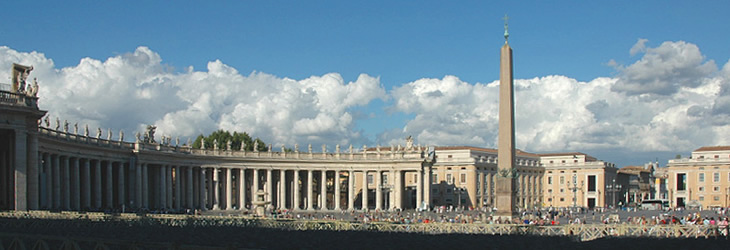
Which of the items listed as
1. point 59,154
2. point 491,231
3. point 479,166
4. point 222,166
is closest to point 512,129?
point 491,231

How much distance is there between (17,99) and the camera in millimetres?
46656

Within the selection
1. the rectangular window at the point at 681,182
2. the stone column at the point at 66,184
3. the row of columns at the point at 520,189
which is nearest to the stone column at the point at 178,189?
the stone column at the point at 66,184

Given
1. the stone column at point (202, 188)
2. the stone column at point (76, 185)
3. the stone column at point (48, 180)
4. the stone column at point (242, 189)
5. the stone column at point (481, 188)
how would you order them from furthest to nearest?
the stone column at point (481, 188) < the stone column at point (242, 189) < the stone column at point (202, 188) < the stone column at point (76, 185) < the stone column at point (48, 180)

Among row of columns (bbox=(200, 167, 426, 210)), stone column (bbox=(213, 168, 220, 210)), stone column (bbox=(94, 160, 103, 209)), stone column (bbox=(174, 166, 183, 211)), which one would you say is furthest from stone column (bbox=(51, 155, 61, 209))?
stone column (bbox=(213, 168, 220, 210))

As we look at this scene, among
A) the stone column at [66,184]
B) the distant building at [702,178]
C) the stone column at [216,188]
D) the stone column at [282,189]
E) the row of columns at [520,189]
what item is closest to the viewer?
the stone column at [66,184]

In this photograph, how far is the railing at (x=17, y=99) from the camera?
4580cm

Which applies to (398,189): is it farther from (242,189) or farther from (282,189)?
(242,189)

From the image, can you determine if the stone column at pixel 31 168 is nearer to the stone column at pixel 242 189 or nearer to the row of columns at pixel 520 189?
the stone column at pixel 242 189

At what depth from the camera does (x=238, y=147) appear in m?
119

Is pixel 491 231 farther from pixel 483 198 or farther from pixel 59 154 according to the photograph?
pixel 483 198

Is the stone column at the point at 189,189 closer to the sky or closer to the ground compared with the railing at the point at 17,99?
closer to the ground

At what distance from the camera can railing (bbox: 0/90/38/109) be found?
1803 inches

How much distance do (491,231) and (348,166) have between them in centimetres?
6137

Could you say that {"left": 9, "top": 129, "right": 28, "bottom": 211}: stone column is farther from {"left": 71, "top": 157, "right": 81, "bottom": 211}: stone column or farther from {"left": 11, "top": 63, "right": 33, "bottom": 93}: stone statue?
{"left": 71, "top": 157, "right": 81, "bottom": 211}: stone column
